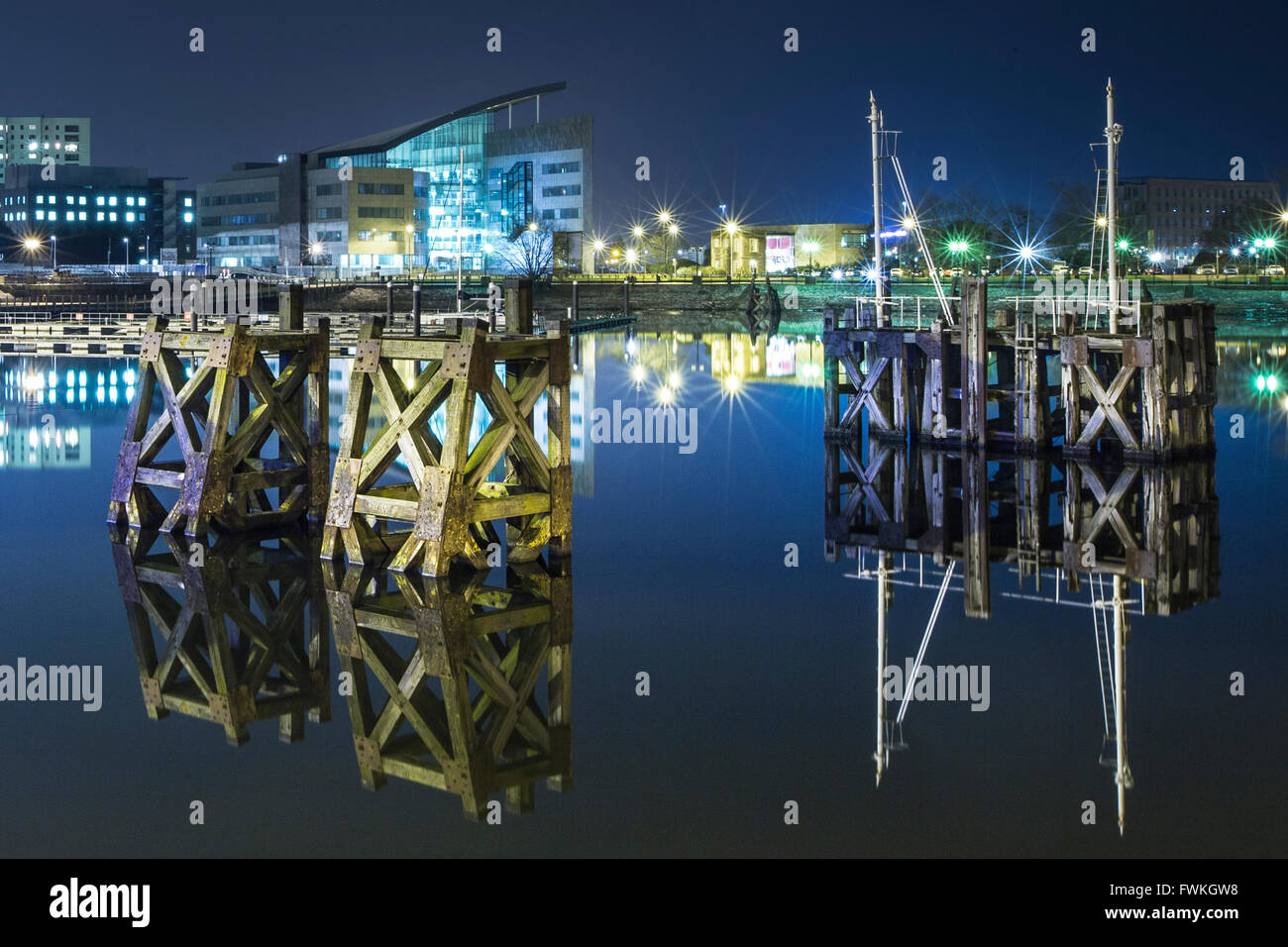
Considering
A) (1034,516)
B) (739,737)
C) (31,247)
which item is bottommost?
(739,737)

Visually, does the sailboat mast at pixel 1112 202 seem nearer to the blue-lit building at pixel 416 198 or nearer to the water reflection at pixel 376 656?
the water reflection at pixel 376 656

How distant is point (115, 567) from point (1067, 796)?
12.0 meters

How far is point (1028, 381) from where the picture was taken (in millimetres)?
30000

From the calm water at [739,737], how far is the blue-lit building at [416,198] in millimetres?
110035

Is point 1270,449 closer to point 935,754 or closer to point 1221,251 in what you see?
point 935,754

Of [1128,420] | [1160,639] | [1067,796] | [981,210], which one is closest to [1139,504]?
[1128,420]

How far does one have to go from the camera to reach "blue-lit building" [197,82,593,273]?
128750mm

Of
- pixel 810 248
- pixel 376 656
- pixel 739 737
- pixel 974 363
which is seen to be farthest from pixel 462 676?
pixel 810 248

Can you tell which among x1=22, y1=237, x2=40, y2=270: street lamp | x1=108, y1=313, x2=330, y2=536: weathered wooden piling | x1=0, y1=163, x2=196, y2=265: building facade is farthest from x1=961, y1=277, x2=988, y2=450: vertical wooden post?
x1=0, y1=163, x2=196, y2=265: building facade

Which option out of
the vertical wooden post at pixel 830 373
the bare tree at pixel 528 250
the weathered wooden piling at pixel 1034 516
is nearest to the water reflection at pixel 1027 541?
the weathered wooden piling at pixel 1034 516

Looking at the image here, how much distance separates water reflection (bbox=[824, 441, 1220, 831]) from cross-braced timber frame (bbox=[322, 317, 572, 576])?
13.1 ft

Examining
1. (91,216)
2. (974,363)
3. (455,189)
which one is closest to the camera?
(974,363)

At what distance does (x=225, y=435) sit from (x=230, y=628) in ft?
15.0

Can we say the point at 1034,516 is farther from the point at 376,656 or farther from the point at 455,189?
the point at 455,189
